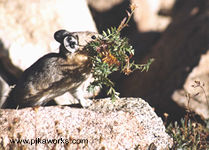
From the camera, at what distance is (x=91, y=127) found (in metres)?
5.13

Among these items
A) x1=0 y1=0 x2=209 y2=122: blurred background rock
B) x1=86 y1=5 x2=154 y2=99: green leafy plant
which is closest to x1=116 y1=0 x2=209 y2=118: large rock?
x1=0 y1=0 x2=209 y2=122: blurred background rock

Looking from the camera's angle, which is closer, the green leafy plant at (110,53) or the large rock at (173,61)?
the green leafy plant at (110,53)

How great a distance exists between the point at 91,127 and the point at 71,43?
51.5 inches

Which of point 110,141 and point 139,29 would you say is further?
point 139,29

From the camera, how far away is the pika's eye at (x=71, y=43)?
5.40 metres

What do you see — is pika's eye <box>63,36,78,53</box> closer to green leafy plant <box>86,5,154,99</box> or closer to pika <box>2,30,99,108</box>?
pika <box>2,30,99,108</box>

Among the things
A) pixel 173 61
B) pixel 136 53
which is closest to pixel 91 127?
pixel 173 61

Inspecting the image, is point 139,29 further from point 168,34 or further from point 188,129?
point 188,129

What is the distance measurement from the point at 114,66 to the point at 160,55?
3629 millimetres

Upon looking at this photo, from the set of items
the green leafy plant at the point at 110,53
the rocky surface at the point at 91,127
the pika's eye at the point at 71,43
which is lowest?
the rocky surface at the point at 91,127

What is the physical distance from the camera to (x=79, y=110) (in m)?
5.55

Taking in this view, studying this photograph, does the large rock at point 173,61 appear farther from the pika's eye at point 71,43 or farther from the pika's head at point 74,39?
the pika's eye at point 71,43

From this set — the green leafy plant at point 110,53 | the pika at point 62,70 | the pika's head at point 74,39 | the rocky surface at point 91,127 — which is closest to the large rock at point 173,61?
the rocky surface at point 91,127

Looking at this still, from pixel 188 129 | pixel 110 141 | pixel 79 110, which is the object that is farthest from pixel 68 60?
pixel 188 129
